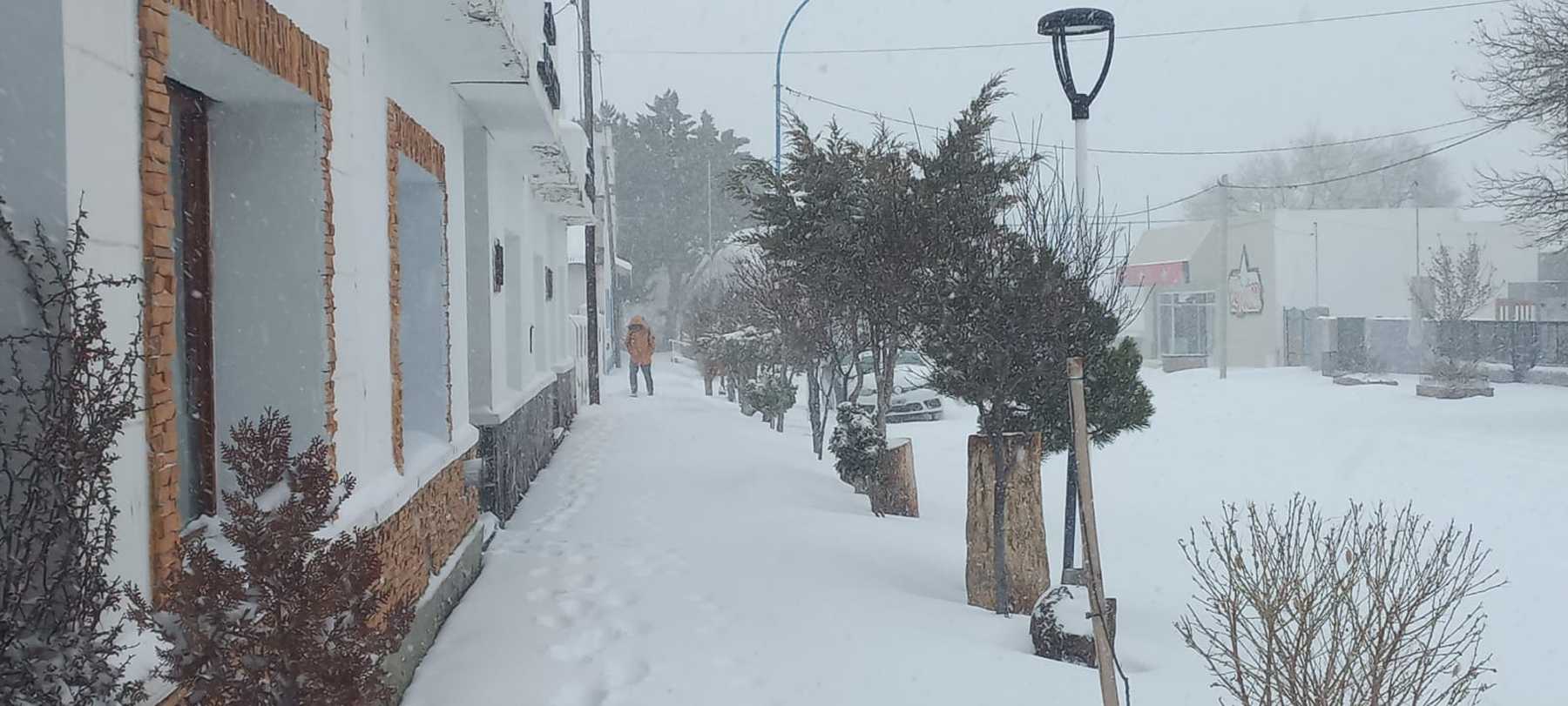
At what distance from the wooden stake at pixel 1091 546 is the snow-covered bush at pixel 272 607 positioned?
108 inches

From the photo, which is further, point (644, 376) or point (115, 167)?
point (644, 376)

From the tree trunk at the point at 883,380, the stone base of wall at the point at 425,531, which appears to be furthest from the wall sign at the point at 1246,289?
the stone base of wall at the point at 425,531

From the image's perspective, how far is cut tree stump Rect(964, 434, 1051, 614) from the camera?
712 centimetres

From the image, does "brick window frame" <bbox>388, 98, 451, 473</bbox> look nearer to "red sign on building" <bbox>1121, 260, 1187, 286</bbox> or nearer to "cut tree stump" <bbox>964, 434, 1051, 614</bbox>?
"cut tree stump" <bbox>964, 434, 1051, 614</bbox>

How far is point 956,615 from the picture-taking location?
6.68 m

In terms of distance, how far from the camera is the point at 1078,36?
7328 millimetres

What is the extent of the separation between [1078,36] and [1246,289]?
112ft

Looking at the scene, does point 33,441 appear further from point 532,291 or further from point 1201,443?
point 1201,443

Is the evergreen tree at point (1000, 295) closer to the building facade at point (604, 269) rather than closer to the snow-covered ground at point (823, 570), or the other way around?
the snow-covered ground at point (823, 570)

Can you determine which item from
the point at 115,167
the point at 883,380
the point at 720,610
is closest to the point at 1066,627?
the point at 720,610

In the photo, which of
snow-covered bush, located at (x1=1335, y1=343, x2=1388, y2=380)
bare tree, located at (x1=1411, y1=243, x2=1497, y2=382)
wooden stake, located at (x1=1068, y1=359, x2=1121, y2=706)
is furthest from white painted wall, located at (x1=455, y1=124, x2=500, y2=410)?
snow-covered bush, located at (x1=1335, y1=343, x2=1388, y2=380)

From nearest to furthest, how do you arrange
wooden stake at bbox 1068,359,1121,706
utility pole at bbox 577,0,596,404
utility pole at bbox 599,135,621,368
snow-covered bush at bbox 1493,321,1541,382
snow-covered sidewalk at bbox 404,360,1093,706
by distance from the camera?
wooden stake at bbox 1068,359,1121,706 → snow-covered sidewalk at bbox 404,360,1093,706 → utility pole at bbox 577,0,596,404 → snow-covered bush at bbox 1493,321,1541,382 → utility pole at bbox 599,135,621,368

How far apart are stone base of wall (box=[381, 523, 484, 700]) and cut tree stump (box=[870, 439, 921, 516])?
388cm

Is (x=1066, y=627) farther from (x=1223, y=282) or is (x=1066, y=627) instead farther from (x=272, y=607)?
(x=1223, y=282)
